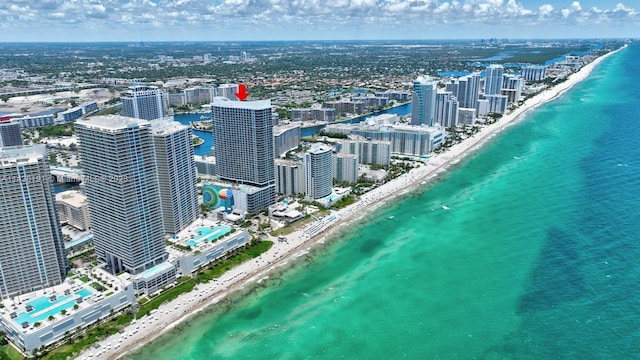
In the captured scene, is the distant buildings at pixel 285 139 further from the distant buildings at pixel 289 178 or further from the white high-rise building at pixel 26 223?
the white high-rise building at pixel 26 223

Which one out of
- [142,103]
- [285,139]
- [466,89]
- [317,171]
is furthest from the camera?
[466,89]

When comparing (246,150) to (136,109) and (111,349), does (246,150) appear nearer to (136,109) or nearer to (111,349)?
(111,349)

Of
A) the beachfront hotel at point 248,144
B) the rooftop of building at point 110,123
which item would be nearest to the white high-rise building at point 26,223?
the rooftop of building at point 110,123

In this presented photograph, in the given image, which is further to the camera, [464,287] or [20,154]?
[464,287]

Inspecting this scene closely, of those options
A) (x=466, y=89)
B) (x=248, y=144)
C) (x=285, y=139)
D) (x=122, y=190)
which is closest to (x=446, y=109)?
(x=466, y=89)

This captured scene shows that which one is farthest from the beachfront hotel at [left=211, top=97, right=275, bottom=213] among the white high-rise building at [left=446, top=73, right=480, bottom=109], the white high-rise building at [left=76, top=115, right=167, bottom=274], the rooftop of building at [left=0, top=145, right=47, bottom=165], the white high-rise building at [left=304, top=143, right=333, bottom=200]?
the white high-rise building at [left=446, top=73, right=480, bottom=109]

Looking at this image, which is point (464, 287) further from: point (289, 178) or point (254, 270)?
point (289, 178)
